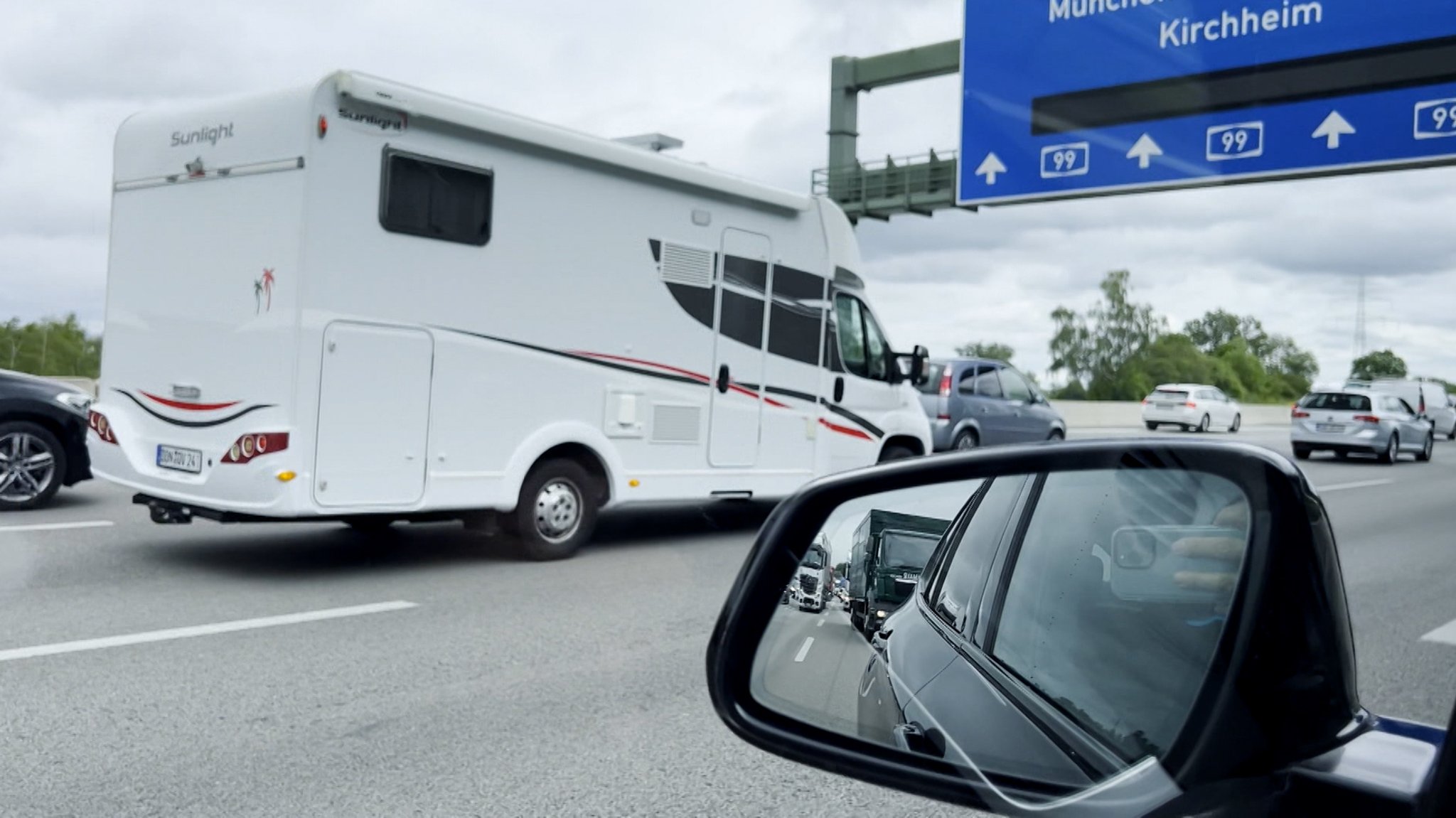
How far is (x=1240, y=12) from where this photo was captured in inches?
392

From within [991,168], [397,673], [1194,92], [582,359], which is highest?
[1194,92]

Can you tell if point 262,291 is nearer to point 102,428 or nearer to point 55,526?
point 102,428

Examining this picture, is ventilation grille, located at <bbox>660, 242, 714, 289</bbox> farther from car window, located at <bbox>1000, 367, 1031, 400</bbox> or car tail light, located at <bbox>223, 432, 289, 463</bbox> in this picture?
car window, located at <bbox>1000, 367, 1031, 400</bbox>

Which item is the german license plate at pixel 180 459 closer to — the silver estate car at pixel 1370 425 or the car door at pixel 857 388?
the car door at pixel 857 388

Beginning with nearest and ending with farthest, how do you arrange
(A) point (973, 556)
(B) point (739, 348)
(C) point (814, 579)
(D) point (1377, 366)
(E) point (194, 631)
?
(C) point (814, 579) → (A) point (973, 556) → (D) point (1377, 366) → (E) point (194, 631) → (B) point (739, 348)

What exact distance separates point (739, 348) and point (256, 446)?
3819mm

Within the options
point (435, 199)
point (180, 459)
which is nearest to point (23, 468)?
point (180, 459)

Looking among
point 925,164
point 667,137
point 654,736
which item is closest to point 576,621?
point 654,736

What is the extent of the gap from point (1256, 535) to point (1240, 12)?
9.96 metres

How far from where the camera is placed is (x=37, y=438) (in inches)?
408

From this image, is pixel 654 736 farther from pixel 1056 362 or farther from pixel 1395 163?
pixel 1395 163

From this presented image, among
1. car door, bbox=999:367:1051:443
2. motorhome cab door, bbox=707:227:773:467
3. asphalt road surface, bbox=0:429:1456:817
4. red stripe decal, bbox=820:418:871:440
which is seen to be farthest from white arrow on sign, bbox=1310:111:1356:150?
car door, bbox=999:367:1051:443

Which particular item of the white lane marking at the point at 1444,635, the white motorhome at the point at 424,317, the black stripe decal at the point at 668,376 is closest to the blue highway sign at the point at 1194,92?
the black stripe decal at the point at 668,376

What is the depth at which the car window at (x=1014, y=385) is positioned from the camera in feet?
56.5
